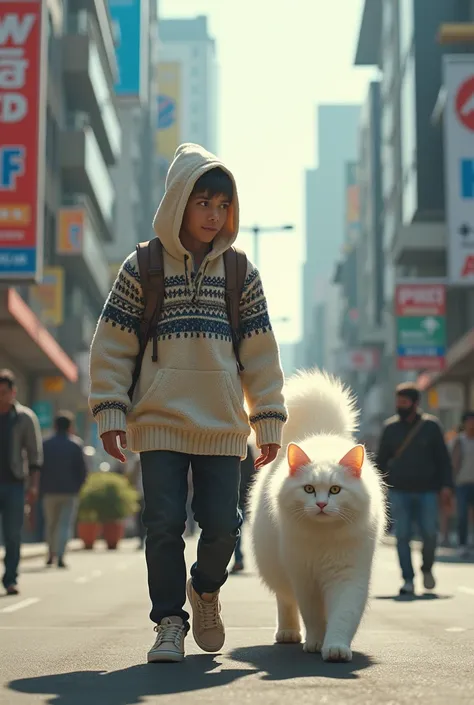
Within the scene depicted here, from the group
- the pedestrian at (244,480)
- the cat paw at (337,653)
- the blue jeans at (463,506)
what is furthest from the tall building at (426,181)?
the cat paw at (337,653)

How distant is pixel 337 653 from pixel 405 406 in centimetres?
670

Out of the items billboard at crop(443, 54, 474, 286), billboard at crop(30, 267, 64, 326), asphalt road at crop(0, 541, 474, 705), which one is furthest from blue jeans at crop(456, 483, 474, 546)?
billboard at crop(30, 267, 64, 326)

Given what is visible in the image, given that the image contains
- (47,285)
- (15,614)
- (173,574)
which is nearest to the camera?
(173,574)

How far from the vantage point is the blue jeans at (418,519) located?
12.3 m

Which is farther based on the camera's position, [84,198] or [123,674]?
[84,198]

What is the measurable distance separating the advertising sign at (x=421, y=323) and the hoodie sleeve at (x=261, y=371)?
3460 cm

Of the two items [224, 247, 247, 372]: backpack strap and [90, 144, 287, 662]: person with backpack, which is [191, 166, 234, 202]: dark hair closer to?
[90, 144, 287, 662]: person with backpack

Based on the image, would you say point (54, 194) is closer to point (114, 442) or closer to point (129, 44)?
point (129, 44)

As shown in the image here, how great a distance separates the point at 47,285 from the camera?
39.2 meters

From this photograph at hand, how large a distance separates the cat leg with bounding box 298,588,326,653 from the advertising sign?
3442cm

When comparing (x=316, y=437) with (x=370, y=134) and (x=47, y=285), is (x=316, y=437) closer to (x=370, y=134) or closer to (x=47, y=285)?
(x=47, y=285)

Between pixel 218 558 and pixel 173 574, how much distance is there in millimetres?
244

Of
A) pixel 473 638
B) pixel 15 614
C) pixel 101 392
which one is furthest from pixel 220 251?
pixel 15 614

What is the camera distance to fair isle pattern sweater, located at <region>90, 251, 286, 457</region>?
6.01m
